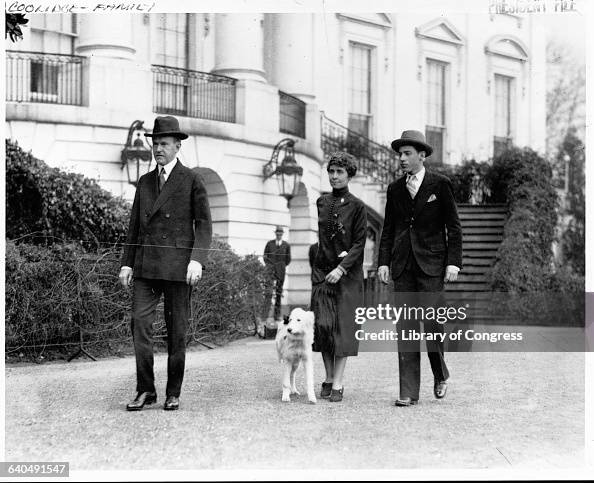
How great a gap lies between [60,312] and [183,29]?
10.2 metres

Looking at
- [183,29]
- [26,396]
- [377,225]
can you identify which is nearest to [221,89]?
[183,29]

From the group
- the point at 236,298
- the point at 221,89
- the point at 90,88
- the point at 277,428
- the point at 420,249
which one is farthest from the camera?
the point at 221,89

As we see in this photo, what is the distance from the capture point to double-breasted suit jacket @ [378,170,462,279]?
635 cm

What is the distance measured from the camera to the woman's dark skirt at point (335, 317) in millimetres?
6691

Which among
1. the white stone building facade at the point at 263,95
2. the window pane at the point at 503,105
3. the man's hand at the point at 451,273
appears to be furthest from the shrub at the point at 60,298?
the window pane at the point at 503,105

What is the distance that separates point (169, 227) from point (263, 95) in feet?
39.4

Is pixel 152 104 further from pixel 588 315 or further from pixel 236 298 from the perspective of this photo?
pixel 588 315

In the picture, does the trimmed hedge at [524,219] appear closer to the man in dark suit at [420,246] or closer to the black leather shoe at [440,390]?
the black leather shoe at [440,390]

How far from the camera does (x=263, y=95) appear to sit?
1770 centimetres

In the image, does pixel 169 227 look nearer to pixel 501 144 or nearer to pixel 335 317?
pixel 335 317

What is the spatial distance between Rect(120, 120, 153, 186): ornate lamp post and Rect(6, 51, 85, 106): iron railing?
1105mm

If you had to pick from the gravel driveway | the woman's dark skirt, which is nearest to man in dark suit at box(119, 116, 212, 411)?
the gravel driveway

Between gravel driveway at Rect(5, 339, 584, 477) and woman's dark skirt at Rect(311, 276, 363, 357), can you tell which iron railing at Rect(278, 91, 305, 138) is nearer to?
gravel driveway at Rect(5, 339, 584, 477)

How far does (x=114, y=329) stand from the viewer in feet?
31.3
